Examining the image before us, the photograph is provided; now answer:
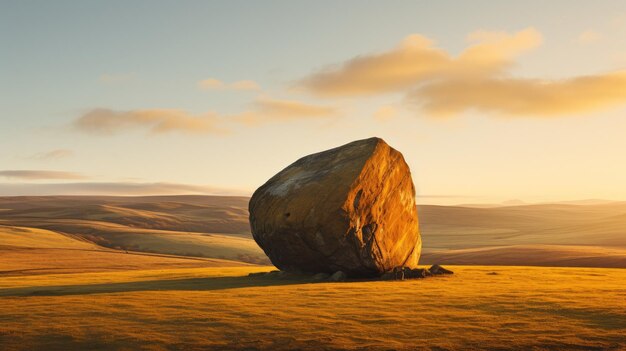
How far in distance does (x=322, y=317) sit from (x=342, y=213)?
Answer: 42.4ft

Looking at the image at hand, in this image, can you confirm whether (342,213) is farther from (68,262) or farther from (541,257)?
(541,257)

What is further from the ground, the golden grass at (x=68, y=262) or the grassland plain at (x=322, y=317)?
the grassland plain at (x=322, y=317)

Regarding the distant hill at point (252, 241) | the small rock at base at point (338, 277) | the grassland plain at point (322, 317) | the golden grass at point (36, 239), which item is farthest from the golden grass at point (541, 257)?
the golden grass at point (36, 239)

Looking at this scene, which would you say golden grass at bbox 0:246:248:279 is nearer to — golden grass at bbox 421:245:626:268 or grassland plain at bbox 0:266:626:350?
grassland plain at bbox 0:266:626:350

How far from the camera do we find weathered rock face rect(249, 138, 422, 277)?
34.3 meters

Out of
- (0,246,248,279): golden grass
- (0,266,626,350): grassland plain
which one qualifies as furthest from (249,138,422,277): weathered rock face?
(0,246,248,279): golden grass

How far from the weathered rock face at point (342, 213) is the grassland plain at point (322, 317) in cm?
366

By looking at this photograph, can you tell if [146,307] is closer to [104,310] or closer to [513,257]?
[104,310]

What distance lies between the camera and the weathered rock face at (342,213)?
112ft

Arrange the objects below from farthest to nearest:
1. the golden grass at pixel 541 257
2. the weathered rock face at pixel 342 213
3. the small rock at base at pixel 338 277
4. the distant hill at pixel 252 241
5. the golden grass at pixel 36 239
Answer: the golden grass at pixel 36 239, the distant hill at pixel 252 241, the golden grass at pixel 541 257, the small rock at base at pixel 338 277, the weathered rock face at pixel 342 213

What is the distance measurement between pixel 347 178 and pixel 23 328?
19.8 metres

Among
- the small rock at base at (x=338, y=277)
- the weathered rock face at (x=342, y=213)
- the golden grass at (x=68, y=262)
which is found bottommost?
the golden grass at (x=68, y=262)

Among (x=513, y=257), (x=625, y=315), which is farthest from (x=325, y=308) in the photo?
(x=513, y=257)

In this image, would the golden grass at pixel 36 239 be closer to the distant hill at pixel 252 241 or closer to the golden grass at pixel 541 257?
the distant hill at pixel 252 241
